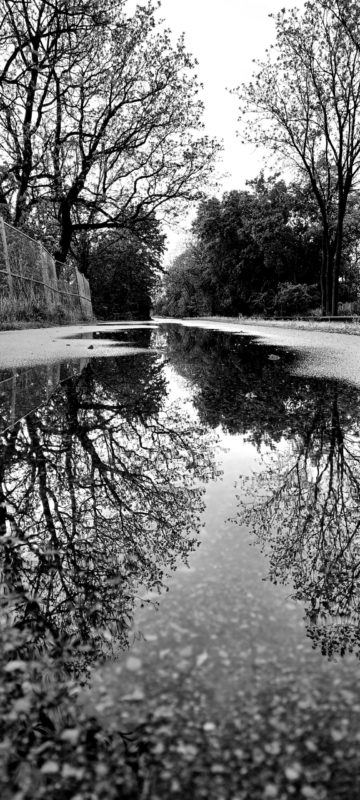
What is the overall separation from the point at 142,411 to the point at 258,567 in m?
2.18

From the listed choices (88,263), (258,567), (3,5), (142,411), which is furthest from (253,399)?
Answer: (88,263)

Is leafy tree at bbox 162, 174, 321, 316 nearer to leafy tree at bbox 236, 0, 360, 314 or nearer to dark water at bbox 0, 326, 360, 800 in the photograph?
leafy tree at bbox 236, 0, 360, 314

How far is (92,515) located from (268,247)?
35863mm

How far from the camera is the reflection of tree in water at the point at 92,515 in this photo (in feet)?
3.57

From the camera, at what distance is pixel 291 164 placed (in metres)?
24.4

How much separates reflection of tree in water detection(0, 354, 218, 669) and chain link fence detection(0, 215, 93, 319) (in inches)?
400

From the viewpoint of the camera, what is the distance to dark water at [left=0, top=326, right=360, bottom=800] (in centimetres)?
68

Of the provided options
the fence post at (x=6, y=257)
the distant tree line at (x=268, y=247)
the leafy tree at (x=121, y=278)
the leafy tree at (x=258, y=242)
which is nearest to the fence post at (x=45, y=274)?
the fence post at (x=6, y=257)

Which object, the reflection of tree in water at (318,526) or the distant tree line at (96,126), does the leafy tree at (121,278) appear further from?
the reflection of tree in water at (318,526)

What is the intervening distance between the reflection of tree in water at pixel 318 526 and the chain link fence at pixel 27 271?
11.1 metres

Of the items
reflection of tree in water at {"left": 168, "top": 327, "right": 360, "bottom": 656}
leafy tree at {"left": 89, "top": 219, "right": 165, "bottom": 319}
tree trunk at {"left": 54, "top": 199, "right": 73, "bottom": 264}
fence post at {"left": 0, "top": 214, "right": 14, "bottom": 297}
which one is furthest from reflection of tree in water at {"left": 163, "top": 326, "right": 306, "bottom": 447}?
leafy tree at {"left": 89, "top": 219, "right": 165, "bottom": 319}

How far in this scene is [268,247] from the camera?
114 feet

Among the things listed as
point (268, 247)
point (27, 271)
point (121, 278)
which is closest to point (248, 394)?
point (27, 271)

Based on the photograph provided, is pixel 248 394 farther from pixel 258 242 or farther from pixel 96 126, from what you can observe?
pixel 258 242
